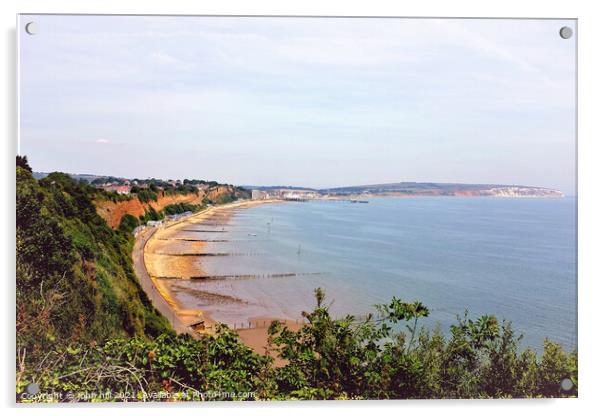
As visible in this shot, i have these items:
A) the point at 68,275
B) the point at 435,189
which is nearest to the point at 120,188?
the point at 68,275

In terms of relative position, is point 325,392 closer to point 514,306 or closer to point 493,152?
point 514,306

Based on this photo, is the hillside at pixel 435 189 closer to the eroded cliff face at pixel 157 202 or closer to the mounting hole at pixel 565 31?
the eroded cliff face at pixel 157 202

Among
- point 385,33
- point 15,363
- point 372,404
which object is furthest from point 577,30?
point 15,363

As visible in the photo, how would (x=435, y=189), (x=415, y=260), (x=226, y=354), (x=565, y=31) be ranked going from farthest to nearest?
1. (x=415, y=260)
2. (x=435, y=189)
3. (x=565, y=31)
4. (x=226, y=354)

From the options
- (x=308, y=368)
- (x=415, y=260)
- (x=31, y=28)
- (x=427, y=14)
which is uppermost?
(x=427, y=14)

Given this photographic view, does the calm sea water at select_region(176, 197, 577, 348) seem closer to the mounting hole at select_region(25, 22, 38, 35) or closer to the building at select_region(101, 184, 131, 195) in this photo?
the building at select_region(101, 184, 131, 195)

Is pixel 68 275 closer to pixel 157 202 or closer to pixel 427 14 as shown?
pixel 157 202
